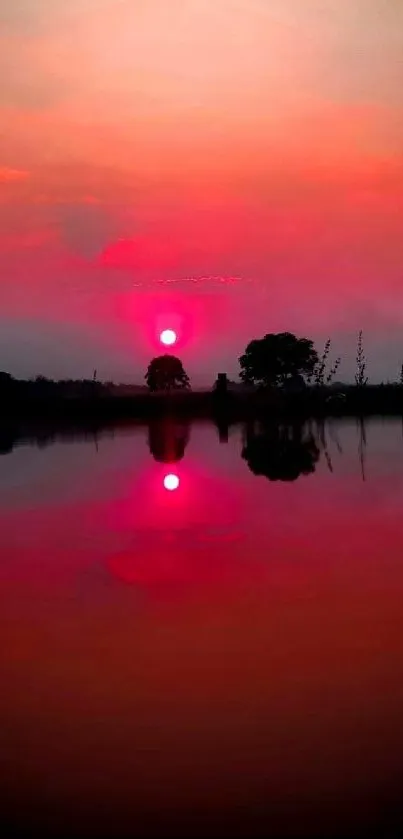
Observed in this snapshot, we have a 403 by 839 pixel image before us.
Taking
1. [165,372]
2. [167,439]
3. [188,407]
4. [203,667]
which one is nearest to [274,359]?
[165,372]

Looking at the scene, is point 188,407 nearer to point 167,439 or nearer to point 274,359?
point 167,439

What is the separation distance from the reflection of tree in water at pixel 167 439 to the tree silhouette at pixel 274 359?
3827cm

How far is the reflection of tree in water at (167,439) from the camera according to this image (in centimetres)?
2261

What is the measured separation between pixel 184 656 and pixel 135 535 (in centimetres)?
500

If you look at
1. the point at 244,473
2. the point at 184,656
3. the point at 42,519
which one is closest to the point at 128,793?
the point at 184,656

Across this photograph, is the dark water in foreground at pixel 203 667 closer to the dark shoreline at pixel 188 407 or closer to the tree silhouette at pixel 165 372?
the dark shoreline at pixel 188 407

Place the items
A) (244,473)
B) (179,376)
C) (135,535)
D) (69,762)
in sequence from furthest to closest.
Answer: (179,376) → (244,473) → (135,535) → (69,762)

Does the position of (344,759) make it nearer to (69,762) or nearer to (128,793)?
(128,793)

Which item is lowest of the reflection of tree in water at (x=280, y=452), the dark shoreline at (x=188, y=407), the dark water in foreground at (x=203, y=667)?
the dark water in foreground at (x=203, y=667)

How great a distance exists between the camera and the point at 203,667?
6.62m

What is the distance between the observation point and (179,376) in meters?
74.4

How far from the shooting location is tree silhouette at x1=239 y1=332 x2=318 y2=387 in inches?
3063

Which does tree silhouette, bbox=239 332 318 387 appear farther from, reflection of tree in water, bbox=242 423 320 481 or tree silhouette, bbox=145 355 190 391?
reflection of tree in water, bbox=242 423 320 481

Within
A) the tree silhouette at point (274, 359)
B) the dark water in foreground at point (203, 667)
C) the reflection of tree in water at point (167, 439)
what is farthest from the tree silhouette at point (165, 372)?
the dark water in foreground at point (203, 667)
